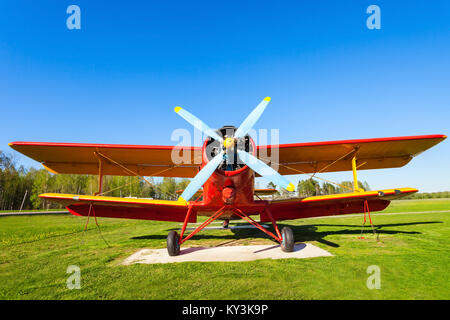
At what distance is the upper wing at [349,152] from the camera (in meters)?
6.45

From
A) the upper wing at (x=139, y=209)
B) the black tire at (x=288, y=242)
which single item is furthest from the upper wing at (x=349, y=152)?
the upper wing at (x=139, y=209)

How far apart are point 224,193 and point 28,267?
4.62 m

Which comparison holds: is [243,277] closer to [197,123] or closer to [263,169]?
[263,169]

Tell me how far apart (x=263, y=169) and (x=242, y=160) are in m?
0.54

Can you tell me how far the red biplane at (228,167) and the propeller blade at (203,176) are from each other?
23 millimetres

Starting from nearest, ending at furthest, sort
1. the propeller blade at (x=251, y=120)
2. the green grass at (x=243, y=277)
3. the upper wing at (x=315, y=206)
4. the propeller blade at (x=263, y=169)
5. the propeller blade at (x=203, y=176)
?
the green grass at (x=243, y=277)
the propeller blade at (x=263, y=169)
the propeller blade at (x=203, y=176)
the propeller blade at (x=251, y=120)
the upper wing at (x=315, y=206)

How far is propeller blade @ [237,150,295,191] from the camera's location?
197 inches

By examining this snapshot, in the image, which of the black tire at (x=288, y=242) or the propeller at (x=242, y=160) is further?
the black tire at (x=288, y=242)

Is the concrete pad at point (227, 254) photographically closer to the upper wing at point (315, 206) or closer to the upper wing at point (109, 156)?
the upper wing at point (315, 206)

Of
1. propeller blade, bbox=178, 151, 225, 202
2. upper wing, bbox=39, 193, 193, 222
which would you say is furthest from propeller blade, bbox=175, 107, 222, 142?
upper wing, bbox=39, 193, 193, 222

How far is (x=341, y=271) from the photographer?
404 cm

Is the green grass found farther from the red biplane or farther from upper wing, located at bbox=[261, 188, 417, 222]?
upper wing, located at bbox=[261, 188, 417, 222]
